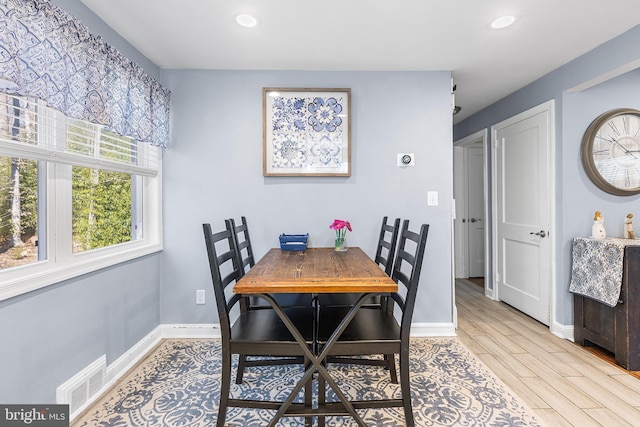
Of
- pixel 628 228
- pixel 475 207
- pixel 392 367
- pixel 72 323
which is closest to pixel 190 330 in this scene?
pixel 72 323

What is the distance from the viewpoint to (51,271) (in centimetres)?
163

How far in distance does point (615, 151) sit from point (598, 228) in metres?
0.66

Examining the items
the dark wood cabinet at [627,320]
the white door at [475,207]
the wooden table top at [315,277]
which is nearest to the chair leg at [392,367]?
the wooden table top at [315,277]

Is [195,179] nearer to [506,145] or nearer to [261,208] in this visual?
[261,208]

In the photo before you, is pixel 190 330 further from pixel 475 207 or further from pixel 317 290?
pixel 475 207

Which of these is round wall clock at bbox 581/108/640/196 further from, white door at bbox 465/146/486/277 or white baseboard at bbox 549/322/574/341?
white door at bbox 465/146/486/277

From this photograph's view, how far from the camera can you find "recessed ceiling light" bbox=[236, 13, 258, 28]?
2029 millimetres

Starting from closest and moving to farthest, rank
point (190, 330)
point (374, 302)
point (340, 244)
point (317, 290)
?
point (317, 290)
point (374, 302)
point (340, 244)
point (190, 330)

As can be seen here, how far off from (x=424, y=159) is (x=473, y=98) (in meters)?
1.37

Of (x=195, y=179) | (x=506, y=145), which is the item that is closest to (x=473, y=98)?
(x=506, y=145)

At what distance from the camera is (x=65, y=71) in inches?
62.2

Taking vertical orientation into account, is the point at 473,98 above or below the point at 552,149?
above

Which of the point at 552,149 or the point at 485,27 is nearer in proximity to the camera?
the point at 485,27
